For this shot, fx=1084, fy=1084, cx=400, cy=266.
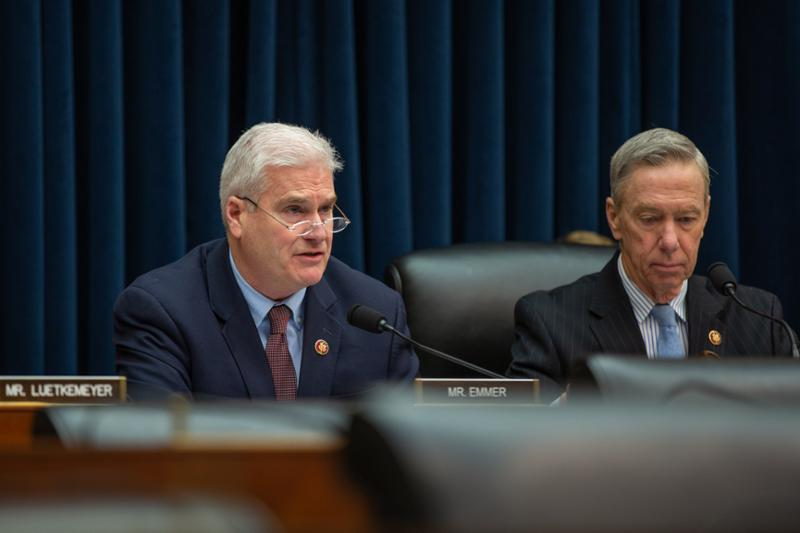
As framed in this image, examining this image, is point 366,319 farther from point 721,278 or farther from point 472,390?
point 721,278

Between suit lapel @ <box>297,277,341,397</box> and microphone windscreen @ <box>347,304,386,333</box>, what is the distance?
11.4 inches

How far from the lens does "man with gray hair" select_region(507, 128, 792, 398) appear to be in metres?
2.48

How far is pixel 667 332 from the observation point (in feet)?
8.30

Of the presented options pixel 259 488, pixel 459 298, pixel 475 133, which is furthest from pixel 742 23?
pixel 259 488

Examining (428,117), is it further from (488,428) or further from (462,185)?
(488,428)

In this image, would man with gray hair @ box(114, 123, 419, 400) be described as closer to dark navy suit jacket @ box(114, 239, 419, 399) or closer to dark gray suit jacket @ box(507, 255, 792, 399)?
dark navy suit jacket @ box(114, 239, 419, 399)

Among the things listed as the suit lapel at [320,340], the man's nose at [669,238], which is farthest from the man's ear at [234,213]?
the man's nose at [669,238]

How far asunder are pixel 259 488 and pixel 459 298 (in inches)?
76.1

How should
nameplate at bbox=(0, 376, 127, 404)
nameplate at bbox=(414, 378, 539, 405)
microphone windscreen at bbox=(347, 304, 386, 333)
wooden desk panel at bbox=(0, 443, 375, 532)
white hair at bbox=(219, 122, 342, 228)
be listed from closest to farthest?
wooden desk panel at bbox=(0, 443, 375, 532) < nameplate at bbox=(0, 376, 127, 404) < nameplate at bbox=(414, 378, 539, 405) < microphone windscreen at bbox=(347, 304, 386, 333) < white hair at bbox=(219, 122, 342, 228)

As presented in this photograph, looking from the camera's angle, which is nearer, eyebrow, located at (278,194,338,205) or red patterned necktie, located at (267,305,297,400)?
red patterned necktie, located at (267,305,297,400)

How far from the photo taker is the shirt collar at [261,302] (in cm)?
238

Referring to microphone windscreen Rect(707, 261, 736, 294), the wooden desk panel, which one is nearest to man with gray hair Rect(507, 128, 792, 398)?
microphone windscreen Rect(707, 261, 736, 294)

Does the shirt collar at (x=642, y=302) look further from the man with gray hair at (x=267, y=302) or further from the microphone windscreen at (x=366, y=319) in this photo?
the microphone windscreen at (x=366, y=319)

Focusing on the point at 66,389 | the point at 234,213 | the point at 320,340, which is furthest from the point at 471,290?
the point at 66,389
